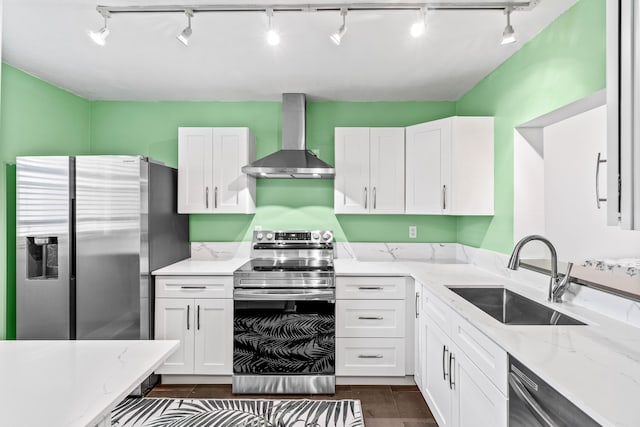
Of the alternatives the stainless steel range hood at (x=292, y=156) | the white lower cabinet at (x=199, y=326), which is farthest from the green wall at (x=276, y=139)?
the white lower cabinet at (x=199, y=326)

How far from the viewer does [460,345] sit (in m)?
1.86

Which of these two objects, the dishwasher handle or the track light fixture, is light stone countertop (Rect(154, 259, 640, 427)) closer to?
the dishwasher handle

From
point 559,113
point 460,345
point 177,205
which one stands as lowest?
point 460,345

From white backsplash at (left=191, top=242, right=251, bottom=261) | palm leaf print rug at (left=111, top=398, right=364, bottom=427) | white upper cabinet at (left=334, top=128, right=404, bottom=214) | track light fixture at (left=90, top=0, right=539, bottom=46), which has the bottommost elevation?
palm leaf print rug at (left=111, top=398, right=364, bottom=427)

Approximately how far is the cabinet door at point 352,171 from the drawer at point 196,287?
1147 mm

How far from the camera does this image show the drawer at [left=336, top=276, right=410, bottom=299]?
9.42ft

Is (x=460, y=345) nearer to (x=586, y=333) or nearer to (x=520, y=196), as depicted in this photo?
(x=586, y=333)

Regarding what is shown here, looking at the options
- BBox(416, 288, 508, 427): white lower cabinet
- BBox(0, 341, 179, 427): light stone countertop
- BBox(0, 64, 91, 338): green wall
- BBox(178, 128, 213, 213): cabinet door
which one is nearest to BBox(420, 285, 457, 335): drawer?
BBox(416, 288, 508, 427): white lower cabinet

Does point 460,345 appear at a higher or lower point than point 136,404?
higher

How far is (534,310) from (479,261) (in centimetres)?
109

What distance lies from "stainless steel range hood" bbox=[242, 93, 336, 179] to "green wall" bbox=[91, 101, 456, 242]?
28cm

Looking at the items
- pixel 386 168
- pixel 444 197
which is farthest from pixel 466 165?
pixel 386 168

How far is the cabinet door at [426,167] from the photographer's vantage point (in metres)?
2.95

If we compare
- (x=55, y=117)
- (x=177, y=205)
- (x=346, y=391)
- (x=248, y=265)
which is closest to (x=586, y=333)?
(x=346, y=391)
